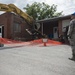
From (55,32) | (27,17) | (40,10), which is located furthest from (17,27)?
(40,10)

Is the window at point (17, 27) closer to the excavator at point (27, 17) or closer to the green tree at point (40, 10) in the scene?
the excavator at point (27, 17)

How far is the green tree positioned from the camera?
1971 inches

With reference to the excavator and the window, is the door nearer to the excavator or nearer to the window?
the excavator

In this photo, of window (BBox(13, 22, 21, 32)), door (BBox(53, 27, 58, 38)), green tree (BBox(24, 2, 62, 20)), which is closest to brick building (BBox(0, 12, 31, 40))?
window (BBox(13, 22, 21, 32))

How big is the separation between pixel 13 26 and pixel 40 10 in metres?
23.4

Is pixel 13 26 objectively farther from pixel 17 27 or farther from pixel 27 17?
pixel 27 17

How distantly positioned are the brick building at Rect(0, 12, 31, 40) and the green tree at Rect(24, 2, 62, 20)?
19.5 meters

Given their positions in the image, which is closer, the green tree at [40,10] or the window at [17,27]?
the window at [17,27]

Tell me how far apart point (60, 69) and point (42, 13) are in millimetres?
44697

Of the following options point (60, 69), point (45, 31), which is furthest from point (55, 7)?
point (60, 69)

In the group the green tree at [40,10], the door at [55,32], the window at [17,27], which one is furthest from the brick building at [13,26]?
the green tree at [40,10]

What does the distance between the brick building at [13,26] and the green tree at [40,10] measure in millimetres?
19497

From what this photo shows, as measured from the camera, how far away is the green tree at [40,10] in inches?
1971

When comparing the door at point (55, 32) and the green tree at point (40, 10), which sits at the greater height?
the green tree at point (40, 10)
